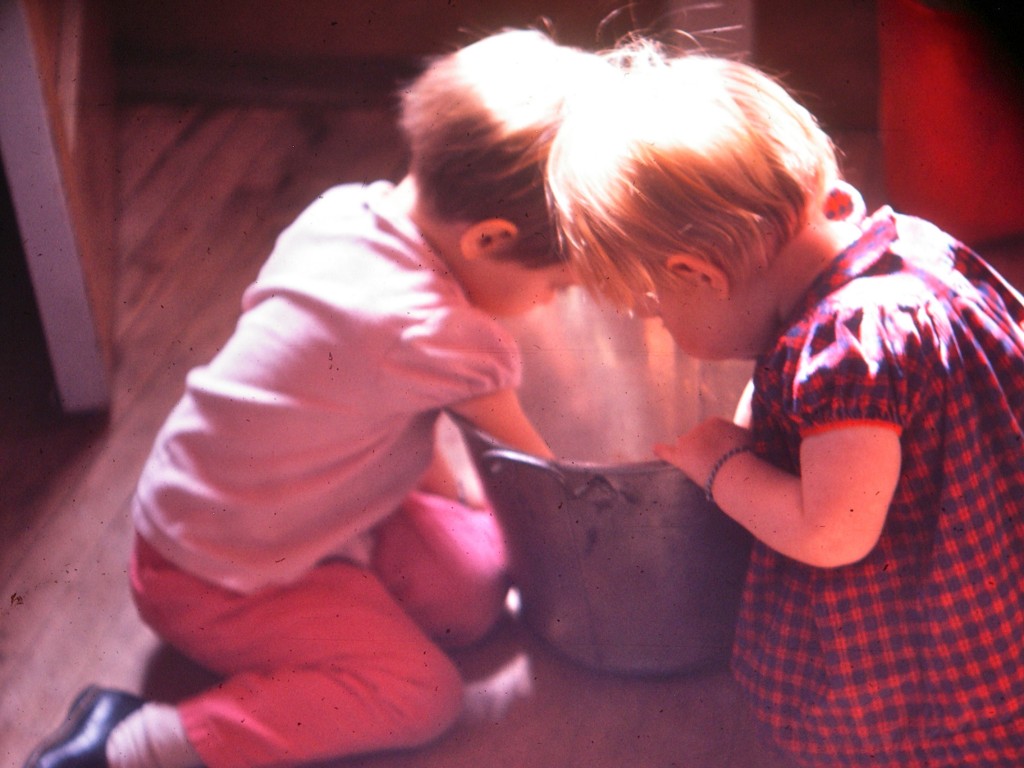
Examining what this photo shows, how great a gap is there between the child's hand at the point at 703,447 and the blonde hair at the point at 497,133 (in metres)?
0.16

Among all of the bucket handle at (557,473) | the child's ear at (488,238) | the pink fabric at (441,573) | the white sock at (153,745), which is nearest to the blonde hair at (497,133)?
the child's ear at (488,238)

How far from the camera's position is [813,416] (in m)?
0.66

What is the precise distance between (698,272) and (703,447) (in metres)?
0.12

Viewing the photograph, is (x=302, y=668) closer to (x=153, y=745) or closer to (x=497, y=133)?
(x=153, y=745)

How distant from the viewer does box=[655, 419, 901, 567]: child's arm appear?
2.15 feet

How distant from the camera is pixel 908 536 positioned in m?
0.72

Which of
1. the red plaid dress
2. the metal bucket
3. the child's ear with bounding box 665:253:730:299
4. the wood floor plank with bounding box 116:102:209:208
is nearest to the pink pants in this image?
the metal bucket

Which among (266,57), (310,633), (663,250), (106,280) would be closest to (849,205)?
(663,250)

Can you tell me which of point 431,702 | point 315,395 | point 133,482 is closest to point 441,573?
point 431,702

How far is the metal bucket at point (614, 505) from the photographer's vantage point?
0.75 m

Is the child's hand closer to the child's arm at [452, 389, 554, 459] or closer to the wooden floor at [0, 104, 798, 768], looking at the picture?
the child's arm at [452, 389, 554, 459]

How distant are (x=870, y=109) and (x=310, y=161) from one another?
71cm

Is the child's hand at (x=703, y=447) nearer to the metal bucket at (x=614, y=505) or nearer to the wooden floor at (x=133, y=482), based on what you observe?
the metal bucket at (x=614, y=505)

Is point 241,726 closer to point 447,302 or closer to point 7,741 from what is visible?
point 7,741
